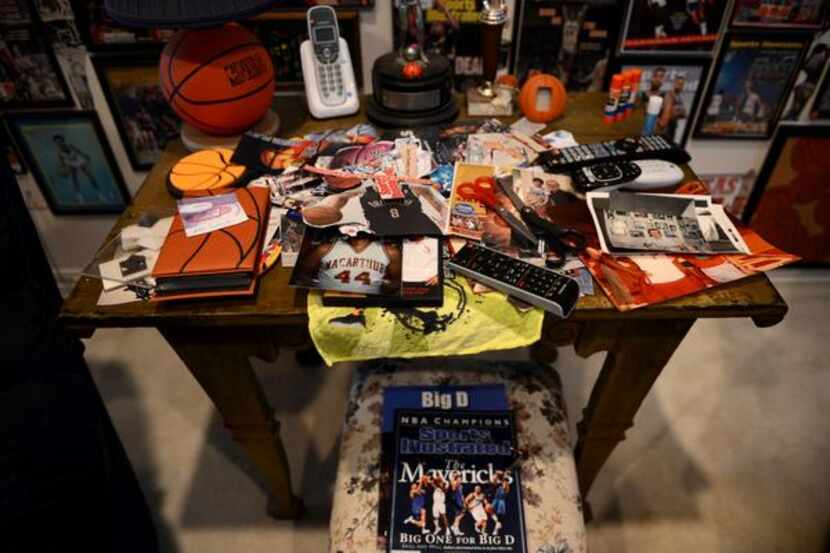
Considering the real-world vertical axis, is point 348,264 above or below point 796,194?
above

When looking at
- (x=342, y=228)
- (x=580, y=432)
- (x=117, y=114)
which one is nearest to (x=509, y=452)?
(x=580, y=432)

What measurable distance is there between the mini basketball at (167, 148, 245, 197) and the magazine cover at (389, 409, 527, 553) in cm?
52

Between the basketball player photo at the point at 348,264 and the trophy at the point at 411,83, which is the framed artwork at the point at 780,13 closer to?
the trophy at the point at 411,83

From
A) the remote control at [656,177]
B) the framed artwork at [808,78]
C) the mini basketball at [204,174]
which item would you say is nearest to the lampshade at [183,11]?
the mini basketball at [204,174]

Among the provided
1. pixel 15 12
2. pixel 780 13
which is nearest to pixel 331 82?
pixel 15 12

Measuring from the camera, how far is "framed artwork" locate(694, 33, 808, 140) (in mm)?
1294

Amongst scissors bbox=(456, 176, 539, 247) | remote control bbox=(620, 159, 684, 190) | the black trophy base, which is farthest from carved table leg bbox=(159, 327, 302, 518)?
remote control bbox=(620, 159, 684, 190)

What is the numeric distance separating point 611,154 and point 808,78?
0.82 metres

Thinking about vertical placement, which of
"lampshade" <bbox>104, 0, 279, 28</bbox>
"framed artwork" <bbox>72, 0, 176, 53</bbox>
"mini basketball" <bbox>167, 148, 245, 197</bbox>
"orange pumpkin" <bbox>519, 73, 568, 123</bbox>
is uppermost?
"lampshade" <bbox>104, 0, 279, 28</bbox>

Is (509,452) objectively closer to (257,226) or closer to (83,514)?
(257,226)

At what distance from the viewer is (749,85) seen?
4.48 feet

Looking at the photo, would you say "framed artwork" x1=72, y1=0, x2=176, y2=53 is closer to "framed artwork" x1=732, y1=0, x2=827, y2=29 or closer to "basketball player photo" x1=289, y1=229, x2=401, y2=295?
"basketball player photo" x1=289, y1=229, x2=401, y2=295

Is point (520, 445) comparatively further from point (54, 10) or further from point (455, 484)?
point (54, 10)

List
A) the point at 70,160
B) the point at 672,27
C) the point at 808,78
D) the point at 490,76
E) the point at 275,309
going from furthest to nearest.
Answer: the point at 70,160 < the point at 808,78 < the point at 672,27 < the point at 490,76 < the point at 275,309
